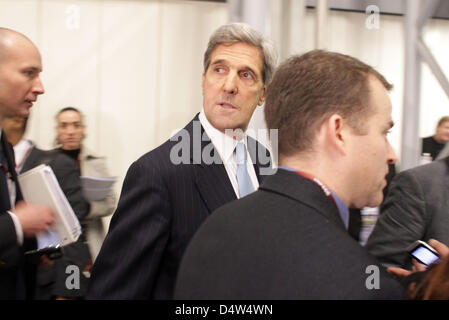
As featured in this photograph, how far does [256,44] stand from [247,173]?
0.41 m

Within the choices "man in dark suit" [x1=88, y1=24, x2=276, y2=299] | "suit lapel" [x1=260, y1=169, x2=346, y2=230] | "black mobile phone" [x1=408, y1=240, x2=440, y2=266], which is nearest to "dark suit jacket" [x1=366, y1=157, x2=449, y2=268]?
"black mobile phone" [x1=408, y1=240, x2=440, y2=266]

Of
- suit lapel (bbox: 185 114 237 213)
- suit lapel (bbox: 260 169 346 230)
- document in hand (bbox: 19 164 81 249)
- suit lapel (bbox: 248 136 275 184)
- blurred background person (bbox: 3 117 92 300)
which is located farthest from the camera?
blurred background person (bbox: 3 117 92 300)

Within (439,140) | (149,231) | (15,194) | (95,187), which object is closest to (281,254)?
(149,231)

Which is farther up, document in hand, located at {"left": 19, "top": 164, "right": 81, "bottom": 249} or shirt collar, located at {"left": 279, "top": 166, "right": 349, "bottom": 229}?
shirt collar, located at {"left": 279, "top": 166, "right": 349, "bottom": 229}

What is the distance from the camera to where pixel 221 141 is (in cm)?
152

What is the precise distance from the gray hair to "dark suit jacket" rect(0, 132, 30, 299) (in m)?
0.69

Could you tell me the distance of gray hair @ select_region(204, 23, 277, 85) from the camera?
5.30ft

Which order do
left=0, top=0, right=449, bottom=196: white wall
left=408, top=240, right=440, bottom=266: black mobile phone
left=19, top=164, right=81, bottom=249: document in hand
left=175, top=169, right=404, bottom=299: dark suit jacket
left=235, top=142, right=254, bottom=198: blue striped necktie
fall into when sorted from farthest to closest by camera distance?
left=0, top=0, right=449, bottom=196: white wall, left=19, top=164, right=81, bottom=249: document in hand, left=235, top=142, right=254, bottom=198: blue striped necktie, left=408, top=240, right=440, bottom=266: black mobile phone, left=175, top=169, right=404, bottom=299: dark suit jacket

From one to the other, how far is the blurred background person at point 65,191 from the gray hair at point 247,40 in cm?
113

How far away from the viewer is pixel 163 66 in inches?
163

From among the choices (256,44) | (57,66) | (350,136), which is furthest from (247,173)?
(57,66)

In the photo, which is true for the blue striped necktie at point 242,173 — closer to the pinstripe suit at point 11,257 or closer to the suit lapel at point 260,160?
the suit lapel at point 260,160

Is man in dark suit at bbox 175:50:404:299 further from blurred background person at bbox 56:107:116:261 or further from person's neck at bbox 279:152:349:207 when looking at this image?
blurred background person at bbox 56:107:116:261
